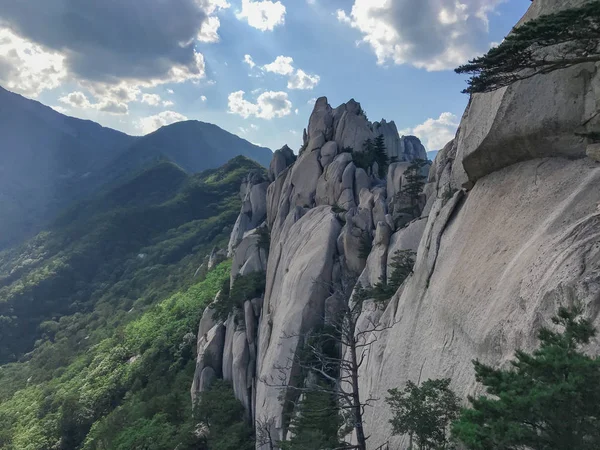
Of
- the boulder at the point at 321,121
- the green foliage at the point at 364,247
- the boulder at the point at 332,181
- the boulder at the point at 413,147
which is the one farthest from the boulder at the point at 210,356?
the boulder at the point at 413,147

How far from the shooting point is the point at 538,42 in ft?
28.2

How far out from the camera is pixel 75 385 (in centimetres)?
6072

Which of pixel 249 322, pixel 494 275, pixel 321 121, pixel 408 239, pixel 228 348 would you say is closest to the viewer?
pixel 494 275

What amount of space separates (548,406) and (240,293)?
3521 centimetres

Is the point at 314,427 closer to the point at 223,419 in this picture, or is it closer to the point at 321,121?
the point at 223,419

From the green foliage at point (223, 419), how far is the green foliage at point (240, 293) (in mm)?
8083

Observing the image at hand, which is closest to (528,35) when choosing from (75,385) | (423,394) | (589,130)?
(589,130)

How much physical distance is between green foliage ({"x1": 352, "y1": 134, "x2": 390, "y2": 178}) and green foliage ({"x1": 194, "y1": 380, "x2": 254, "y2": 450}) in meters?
25.9

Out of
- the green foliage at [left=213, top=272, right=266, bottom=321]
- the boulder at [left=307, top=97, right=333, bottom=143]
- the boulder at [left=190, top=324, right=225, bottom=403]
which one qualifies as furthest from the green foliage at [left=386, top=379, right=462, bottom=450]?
the boulder at [left=307, top=97, right=333, bottom=143]

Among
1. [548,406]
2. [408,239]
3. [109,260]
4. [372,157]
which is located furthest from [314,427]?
[109,260]

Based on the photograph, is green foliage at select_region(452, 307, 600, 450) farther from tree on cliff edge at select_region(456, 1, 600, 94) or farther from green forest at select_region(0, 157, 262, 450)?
green forest at select_region(0, 157, 262, 450)

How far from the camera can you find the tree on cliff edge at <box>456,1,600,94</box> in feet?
26.7

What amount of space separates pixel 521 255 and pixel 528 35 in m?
5.44

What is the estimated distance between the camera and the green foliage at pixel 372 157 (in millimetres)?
44094
